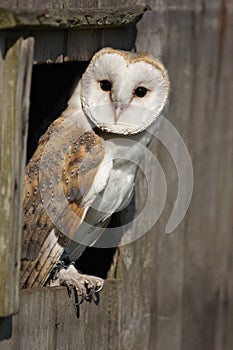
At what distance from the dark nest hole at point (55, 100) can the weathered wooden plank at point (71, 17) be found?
36 centimetres

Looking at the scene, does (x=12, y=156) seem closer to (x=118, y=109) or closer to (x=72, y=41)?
(x=72, y=41)

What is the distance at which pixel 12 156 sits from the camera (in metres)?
3.22

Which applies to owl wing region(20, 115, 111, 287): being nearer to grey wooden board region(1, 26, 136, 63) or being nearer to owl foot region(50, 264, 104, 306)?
owl foot region(50, 264, 104, 306)

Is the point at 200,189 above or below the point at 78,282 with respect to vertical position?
above

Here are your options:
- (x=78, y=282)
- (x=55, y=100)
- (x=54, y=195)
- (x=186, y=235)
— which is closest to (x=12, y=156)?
(x=54, y=195)

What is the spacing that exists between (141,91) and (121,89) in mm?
130

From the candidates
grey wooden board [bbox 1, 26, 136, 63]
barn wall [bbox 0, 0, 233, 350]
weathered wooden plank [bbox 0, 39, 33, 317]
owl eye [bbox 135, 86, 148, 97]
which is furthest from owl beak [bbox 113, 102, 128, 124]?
weathered wooden plank [bbox 0, 39, 33, 317]

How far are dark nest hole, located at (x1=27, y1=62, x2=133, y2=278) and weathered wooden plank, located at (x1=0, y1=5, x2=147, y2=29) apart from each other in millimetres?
357

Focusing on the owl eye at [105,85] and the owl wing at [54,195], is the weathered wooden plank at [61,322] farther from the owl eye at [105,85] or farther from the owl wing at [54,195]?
the owl eye at [105,85]

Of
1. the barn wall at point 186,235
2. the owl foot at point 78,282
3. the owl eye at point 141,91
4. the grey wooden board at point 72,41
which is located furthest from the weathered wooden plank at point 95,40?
the owl foot at point 78,282

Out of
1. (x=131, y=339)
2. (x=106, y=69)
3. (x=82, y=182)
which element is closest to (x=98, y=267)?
(x=131, y=339)

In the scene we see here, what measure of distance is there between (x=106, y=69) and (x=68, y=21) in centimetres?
53

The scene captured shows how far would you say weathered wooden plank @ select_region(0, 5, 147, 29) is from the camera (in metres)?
3.11

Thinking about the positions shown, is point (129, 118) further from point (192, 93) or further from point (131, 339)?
point (131, 339)
